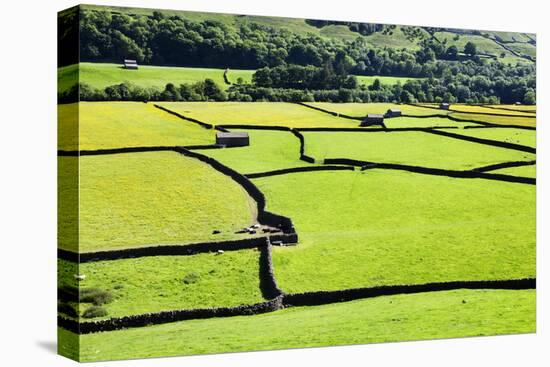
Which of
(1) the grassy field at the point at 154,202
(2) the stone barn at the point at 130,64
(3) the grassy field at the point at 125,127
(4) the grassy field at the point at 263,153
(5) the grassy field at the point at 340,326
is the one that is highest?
(2) the stone barn at the point at 130,64

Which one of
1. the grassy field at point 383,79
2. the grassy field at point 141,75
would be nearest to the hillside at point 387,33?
the grassy field at point 383,79

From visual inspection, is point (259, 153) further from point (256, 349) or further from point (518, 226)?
point (518, 226)

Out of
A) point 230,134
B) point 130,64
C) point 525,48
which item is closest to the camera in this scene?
point 130,64

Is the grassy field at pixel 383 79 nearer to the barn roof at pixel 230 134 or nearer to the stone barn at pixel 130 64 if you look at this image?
the barn roof at pixel 230 134

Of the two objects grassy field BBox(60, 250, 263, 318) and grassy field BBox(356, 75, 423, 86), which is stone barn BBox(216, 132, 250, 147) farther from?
grassy field BBox(356, 75, 423, 86)

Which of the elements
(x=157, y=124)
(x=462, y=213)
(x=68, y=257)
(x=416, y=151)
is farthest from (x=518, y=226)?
(x=68, y=257)

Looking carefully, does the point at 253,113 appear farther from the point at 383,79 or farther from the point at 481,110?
the point at 481,110

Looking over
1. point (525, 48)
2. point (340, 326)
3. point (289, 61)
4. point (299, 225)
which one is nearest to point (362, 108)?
point (289, 61)
